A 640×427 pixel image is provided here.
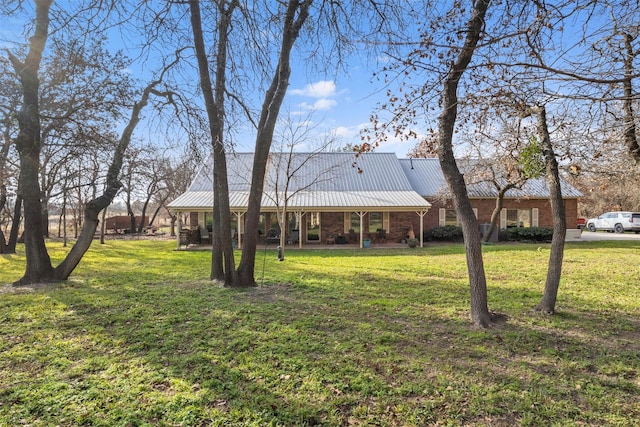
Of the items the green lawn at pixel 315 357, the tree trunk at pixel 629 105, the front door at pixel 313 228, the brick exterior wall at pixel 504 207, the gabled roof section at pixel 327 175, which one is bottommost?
the green lawn at pixel 315 357

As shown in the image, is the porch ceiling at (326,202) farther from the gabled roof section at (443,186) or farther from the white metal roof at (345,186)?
the gabled roof section at (443,186)

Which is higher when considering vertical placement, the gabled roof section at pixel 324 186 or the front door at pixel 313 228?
the gabled roof section at pixel 324 186

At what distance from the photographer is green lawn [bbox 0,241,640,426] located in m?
2.97

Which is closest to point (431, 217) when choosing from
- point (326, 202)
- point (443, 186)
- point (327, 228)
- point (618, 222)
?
point (443, 186)

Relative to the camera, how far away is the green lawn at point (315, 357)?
9.73ft

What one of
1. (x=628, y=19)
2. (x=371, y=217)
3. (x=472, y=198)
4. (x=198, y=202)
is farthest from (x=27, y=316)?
(x=472, y=198)

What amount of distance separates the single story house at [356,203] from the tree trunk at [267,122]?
991 cm

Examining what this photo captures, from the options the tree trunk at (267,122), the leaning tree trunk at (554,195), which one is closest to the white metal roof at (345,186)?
the tree trunk at (267,122)

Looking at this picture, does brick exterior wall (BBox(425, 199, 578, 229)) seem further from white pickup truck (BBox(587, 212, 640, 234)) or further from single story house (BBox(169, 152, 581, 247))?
white pickup truck (BBox(587, 212, 640, 234))

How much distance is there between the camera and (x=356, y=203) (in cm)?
1825

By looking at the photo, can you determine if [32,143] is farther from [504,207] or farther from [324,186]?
[504,207]

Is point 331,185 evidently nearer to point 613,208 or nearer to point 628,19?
point 628,19

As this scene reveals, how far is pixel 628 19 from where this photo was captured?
391cm

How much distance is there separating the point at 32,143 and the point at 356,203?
13185mm
